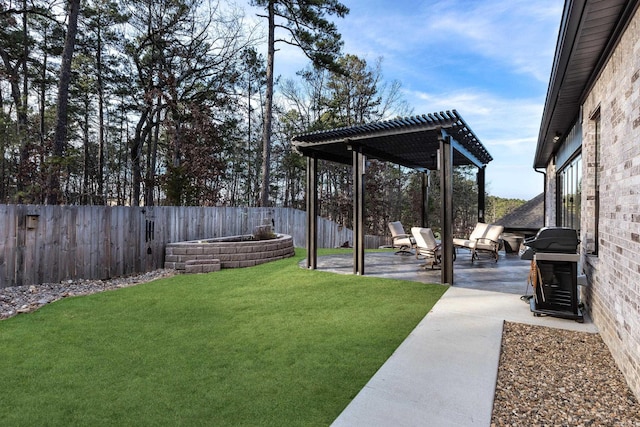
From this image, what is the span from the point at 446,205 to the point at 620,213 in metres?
3.15

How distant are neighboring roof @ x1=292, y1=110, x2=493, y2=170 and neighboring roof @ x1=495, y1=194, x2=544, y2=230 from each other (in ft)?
18.9

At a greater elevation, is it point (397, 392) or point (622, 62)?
point (622, 62)

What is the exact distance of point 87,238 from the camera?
23.3ft

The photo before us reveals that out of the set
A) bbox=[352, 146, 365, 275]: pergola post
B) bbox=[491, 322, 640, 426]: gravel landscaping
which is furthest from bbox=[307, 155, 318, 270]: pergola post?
bbox=[491, 322, 640, 426]: gravel landscaping

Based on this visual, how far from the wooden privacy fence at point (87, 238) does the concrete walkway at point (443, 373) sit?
6.91m

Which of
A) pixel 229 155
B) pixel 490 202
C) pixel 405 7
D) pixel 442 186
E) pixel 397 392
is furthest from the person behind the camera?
pixel 490 202

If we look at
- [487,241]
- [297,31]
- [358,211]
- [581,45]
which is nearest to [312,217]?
[358,211]

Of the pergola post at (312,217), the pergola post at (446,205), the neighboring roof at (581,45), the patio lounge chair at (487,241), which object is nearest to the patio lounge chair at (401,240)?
the patio lounge chair at (487,241)

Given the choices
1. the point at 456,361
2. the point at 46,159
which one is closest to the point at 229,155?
the point at 46,159

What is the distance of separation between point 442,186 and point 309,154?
3.20 m

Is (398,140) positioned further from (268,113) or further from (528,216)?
(528,216)

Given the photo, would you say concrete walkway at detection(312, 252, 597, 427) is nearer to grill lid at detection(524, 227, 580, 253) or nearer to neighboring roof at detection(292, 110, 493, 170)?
grill lid at detection(524, 227, 580, 253)

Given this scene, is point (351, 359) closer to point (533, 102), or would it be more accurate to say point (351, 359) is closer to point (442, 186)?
point (442, 186)

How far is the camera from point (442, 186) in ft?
20.2
